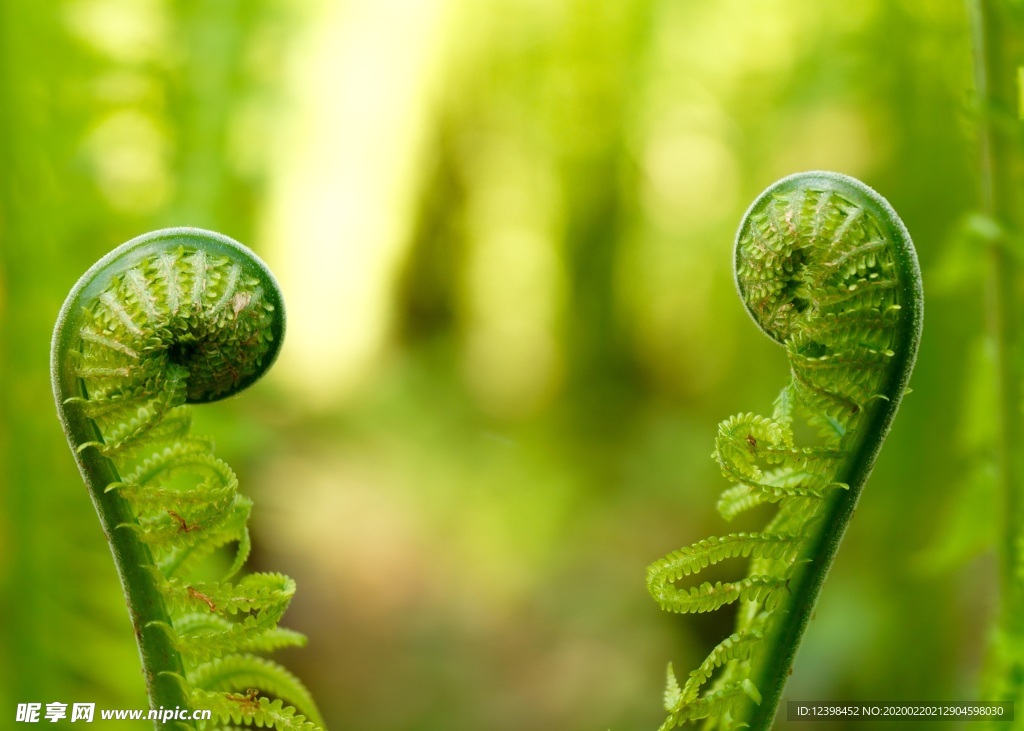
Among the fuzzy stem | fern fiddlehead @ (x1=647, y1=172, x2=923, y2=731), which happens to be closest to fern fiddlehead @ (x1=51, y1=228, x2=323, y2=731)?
the fuzzy stem

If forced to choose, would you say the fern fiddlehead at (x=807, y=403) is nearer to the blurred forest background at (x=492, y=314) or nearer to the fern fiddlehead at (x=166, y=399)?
the fern fiddlehead at (x=166, y=399)

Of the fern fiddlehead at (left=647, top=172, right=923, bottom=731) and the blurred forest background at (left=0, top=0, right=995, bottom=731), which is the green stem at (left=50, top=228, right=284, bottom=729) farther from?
the blurred forest background at (left=0, top=0, right=995, bottom=731)

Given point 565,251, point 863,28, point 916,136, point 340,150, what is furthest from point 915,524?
point 340,150

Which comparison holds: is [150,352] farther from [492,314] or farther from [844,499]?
[492,314]

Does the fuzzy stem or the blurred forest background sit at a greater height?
the blurred forest background

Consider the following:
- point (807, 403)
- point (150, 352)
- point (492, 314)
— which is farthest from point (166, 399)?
point (492, 314)
